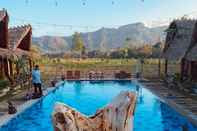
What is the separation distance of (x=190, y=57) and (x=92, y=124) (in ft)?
54.6

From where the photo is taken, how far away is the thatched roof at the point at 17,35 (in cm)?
2144

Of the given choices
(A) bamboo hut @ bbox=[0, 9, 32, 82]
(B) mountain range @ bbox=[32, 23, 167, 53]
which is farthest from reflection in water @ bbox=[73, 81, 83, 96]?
(B) mountain range @ bbox=[32, 23, 167, 53]

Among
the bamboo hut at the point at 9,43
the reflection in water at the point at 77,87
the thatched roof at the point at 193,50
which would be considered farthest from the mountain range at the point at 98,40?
the thatched roof at the point at 193,50

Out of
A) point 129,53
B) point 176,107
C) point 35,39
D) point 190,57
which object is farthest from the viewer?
point 35,39

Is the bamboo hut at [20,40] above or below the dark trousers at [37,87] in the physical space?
above

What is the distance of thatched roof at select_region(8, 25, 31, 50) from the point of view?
21438 millimetres

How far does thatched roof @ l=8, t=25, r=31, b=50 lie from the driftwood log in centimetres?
1811

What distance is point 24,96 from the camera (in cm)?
1705

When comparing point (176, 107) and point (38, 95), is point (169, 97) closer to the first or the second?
point (176, 107)

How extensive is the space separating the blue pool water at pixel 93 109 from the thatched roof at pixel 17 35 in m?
3.80

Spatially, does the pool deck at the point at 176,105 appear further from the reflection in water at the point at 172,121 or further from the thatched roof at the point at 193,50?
the thatched roof at the point at 193,50

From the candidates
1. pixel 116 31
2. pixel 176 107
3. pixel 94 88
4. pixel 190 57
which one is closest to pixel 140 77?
pixel 94 88

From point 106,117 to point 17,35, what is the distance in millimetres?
20445

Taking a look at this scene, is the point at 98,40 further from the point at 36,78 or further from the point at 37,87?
the point at 36,78
